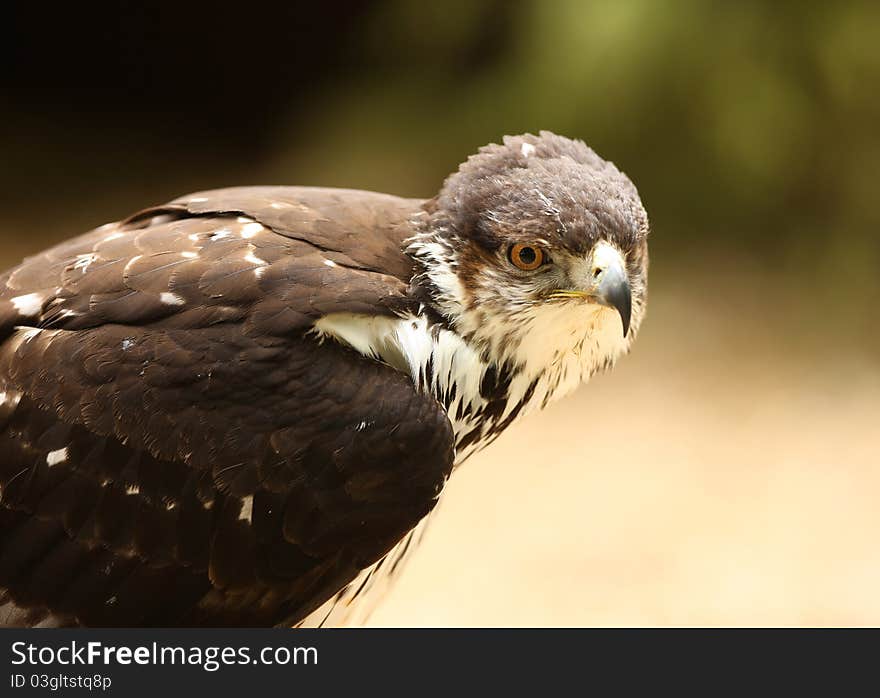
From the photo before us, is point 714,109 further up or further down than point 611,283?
further down

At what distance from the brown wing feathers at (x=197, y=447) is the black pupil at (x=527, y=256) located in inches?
15.1

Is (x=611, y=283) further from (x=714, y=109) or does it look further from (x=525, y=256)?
(x=714, y=109)

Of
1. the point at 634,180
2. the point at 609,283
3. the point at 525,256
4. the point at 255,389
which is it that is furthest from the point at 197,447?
the point at 634,180

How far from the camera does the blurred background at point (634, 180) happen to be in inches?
232

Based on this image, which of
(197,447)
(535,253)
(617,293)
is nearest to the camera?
(197,447)

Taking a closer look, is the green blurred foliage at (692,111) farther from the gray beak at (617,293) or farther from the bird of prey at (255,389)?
the gray beak at (617,293)

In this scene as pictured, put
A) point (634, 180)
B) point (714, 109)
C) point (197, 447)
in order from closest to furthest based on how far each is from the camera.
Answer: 1. point (197, 447)
2. point (714, 109)
3. point (634, 180)

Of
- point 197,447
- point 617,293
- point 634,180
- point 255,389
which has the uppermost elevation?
point 617,293

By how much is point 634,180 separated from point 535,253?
15.9 feet

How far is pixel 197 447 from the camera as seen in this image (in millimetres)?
2893

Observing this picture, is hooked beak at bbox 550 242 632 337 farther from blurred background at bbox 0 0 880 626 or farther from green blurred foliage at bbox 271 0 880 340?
green blurred foliage at bbox 271 0 880 340

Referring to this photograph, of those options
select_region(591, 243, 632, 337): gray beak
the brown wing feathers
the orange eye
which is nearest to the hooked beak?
select_region(591, 243, 632, 337): gray beak

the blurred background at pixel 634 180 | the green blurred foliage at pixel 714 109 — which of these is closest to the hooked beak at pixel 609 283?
the blurred background at pixel 634 180

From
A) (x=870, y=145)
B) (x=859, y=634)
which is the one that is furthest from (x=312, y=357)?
(x=870, y=145)
